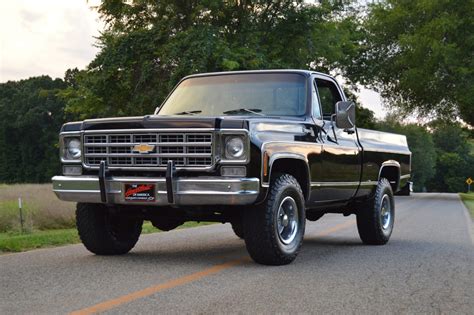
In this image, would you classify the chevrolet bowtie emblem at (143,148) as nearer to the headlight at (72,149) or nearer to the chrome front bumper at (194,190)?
the chrome front bumper at (194,190)

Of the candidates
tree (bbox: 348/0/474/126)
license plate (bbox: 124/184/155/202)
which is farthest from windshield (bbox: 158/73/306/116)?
tree (bbox: 348/0/474/126)

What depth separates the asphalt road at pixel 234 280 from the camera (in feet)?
16.8

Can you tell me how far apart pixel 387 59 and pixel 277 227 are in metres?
33.8

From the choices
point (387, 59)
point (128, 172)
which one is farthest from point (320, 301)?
point (387, 59)

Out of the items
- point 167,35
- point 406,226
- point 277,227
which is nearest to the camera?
point 277,227

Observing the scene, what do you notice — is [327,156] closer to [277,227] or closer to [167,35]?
[277,227]

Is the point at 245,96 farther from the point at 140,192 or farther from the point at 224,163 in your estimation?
the point at 140,192

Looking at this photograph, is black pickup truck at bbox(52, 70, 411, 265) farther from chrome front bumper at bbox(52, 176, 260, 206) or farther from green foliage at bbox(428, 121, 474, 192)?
green foliage at bbox(428, 121, 474, 192)

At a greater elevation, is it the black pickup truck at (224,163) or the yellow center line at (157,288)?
the black pickup truck at (224,163)

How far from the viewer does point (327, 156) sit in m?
8.30

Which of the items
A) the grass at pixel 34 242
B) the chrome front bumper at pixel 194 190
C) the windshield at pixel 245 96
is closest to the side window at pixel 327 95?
the windshield at pixel 245 96

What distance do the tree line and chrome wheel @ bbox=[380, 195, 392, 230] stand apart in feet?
49.3

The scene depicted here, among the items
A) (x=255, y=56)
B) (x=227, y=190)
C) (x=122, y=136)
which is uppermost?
(x=255, y=56)

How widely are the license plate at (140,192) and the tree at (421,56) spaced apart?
28476 millimetres
